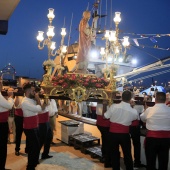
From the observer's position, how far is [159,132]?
420 centimetres

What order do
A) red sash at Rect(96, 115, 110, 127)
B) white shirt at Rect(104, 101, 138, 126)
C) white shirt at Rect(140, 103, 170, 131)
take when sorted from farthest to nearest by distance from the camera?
red sash at Rect(96, 115, 110, 127)
white shirt at Rect(104, 101, 138, 126)
white shirt at Rect(140, 103, 170, 131)

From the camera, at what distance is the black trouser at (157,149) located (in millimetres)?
Answer: 4219

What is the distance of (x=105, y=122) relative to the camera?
5.75 meters

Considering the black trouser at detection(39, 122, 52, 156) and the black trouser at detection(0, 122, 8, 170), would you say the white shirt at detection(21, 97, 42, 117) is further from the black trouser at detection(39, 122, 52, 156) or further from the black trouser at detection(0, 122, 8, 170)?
the black trouser at detection(39, 122, 52, 156)

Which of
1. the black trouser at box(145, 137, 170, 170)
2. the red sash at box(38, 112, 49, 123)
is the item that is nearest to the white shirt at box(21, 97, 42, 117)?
the red sash at box(38, 112, 49, 123)

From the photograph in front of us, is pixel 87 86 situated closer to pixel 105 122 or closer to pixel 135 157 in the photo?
pixel 105 122

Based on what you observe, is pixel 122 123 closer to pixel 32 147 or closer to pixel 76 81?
pixel 76 81

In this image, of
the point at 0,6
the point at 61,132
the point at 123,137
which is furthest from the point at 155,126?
the point at 61,132

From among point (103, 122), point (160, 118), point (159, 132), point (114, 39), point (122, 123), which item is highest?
point (114, 39)

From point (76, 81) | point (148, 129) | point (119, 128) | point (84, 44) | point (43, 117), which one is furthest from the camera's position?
point (84, 44)

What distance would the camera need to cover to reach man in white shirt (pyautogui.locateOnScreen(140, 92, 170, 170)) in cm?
419

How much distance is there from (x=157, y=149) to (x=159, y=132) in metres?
0.37

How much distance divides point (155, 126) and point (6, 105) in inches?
108

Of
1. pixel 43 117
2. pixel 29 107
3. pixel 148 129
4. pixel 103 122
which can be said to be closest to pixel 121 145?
pixel 148 129
